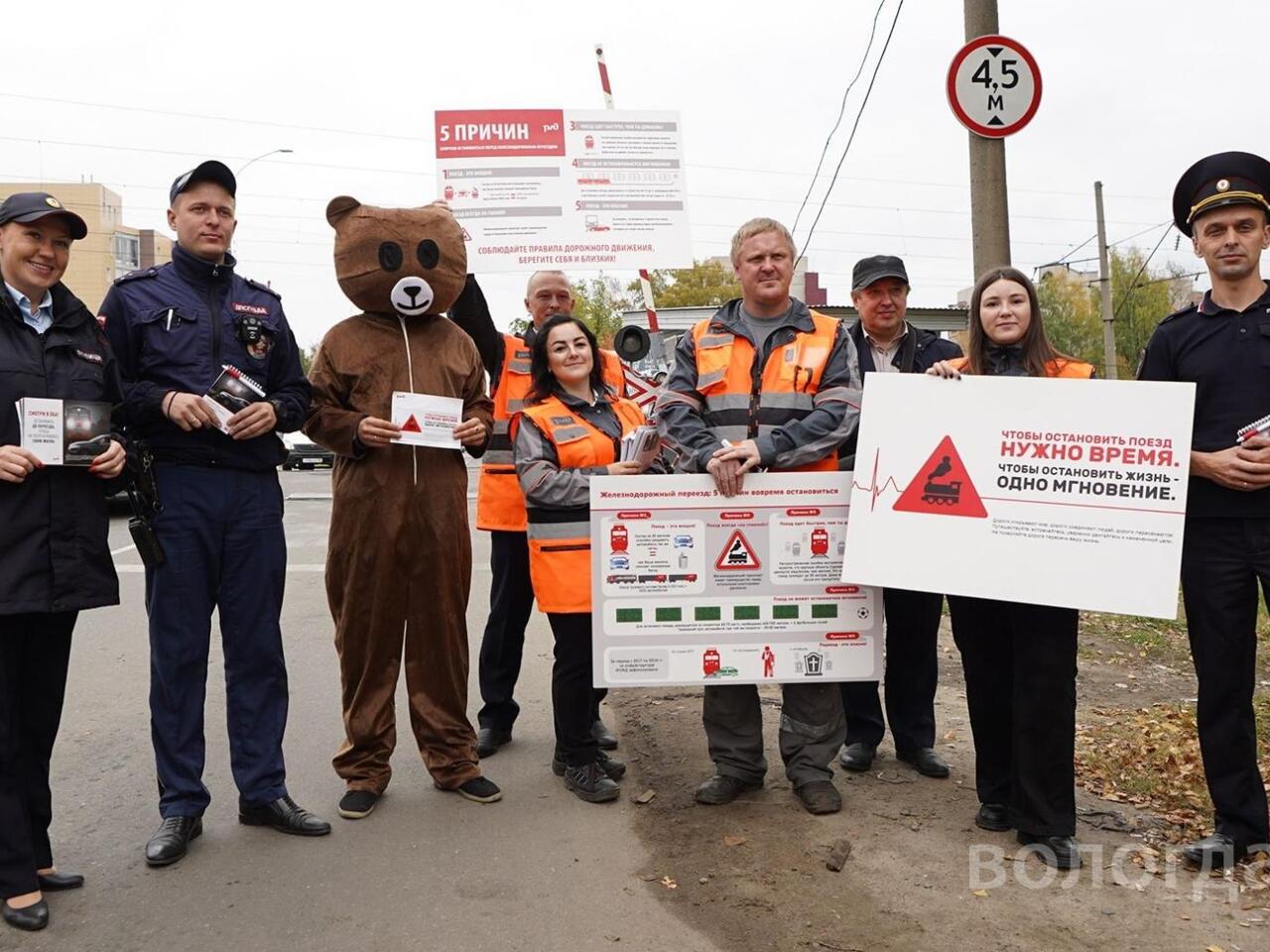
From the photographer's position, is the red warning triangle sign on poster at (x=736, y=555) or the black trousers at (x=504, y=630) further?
the black trousers at (x=504, y=630)

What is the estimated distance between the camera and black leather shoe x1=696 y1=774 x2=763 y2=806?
4.51 meters

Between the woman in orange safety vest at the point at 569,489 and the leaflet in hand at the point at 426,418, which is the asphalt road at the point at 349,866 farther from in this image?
the leaflet in hand at the point at 426,418

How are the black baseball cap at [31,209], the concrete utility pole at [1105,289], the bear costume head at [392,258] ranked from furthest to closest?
the concrete utility pole at [1105,289]
the bear costume head at [392,258]
the black baseball cap at [31,209]

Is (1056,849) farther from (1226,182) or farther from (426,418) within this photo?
(426,418)

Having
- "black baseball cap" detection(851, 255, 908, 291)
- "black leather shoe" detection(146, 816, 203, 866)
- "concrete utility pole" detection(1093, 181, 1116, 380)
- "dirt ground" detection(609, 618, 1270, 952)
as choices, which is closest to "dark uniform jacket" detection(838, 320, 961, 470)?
"black baseball cap" detection(851, 255, 908, 291)

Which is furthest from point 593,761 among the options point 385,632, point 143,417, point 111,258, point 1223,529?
point 111,258

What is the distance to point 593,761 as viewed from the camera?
4.76 meters

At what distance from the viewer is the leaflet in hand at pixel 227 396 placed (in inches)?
163

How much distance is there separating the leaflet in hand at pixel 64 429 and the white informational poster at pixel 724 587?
1848 millimetres

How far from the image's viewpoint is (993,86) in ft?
21.6

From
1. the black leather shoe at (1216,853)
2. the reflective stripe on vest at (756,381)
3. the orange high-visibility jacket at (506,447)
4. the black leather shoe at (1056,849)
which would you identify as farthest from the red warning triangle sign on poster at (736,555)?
the black leather shoe at (1216,853)

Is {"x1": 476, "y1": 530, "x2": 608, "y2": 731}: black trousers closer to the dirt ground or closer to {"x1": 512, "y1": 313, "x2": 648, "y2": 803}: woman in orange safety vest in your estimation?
{"x1": 512, "y1": 313, "x2": 648, "y2": 803}: woman in orange safety vest

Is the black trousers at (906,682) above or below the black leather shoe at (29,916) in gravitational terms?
above

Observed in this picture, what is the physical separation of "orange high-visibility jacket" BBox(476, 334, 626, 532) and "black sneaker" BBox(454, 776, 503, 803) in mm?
1244
